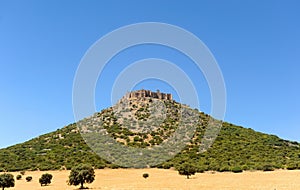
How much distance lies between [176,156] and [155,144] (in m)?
8.05

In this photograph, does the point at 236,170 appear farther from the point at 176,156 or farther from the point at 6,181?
the point at 6,181

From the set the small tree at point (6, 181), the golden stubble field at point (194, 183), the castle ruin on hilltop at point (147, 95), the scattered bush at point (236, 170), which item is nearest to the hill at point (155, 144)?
the scattered bush at point (236, 170)

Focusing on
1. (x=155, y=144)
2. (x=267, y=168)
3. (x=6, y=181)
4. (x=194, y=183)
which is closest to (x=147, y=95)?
(x=155, y=144)

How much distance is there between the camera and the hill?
92.4m

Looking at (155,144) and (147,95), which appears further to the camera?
(147,95)

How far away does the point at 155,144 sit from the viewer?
351 feet

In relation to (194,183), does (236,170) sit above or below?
above

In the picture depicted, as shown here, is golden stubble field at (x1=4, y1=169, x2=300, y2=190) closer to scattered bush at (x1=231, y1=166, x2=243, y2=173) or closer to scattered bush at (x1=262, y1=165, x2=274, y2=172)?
scattered bush at (x1=231, y1=166, x2=243, y2=173)

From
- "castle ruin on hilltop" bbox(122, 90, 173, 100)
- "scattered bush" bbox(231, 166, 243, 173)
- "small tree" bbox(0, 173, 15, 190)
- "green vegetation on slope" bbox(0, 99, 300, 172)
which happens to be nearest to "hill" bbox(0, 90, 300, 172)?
"green vegetation on slope" bbox(0, 99, 300, 172)

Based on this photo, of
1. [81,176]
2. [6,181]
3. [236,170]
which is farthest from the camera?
[236,170]

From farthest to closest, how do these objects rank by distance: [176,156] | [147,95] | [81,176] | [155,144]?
[147,95] → [155,144] → [176,156] → [81,176]

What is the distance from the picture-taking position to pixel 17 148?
11631cm

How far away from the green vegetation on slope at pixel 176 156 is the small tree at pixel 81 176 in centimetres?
3474

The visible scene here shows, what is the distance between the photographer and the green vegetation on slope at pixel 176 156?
9169 cm
